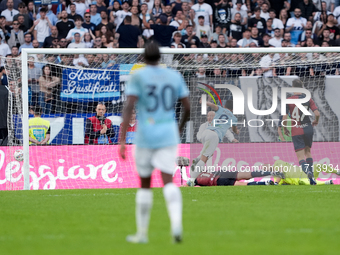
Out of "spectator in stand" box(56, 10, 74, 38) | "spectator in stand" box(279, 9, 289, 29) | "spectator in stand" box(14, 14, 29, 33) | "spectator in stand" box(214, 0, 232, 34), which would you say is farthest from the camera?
"spectator in stand" box(279, 9, 289, 29)

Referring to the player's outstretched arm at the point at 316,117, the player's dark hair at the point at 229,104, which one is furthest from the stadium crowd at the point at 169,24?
the player's outstretched arm at the point at 316,117

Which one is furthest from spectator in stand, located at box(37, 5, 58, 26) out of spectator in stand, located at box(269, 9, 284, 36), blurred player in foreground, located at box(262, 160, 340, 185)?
blurred player in foreground, located at box(262, 160, 340, 185)

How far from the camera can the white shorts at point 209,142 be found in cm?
1448

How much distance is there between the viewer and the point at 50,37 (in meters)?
19.1

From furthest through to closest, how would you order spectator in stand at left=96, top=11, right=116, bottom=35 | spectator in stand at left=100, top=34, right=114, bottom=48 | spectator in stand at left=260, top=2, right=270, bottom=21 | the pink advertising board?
spectator in stand at left=260, top=2, right=270, bottom=21 < spectator in stand at left=96, top=11, right=116, bottom=35 < spectator in stand at left=100, top=34, right=114, bottom=48 < the pink advertising board

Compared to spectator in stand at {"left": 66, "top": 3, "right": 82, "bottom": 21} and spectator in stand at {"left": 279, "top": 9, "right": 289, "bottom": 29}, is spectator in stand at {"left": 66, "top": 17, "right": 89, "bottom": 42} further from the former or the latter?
spectator in stand at {"left": 279, "top": 9, "right": 289, "bottom": 29}

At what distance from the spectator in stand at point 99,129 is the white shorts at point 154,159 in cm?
858

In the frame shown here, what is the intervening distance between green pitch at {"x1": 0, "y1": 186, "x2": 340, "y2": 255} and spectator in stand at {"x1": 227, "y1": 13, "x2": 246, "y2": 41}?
29.2 ft

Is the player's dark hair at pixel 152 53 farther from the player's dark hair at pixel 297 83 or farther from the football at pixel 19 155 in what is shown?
the player's dark hair at pixel 297 83

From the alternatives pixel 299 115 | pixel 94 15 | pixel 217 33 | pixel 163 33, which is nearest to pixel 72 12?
pixel 94 15

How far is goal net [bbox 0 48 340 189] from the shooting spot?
14164 millimetres

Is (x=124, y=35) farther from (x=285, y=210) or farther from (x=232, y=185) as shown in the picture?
(x=285, y=210)

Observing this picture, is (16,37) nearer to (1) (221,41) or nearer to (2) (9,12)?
(2) (9,12)

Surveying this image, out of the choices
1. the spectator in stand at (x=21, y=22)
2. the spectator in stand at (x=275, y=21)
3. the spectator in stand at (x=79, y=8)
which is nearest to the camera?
the spectator in stand at (x=21, y=22)
